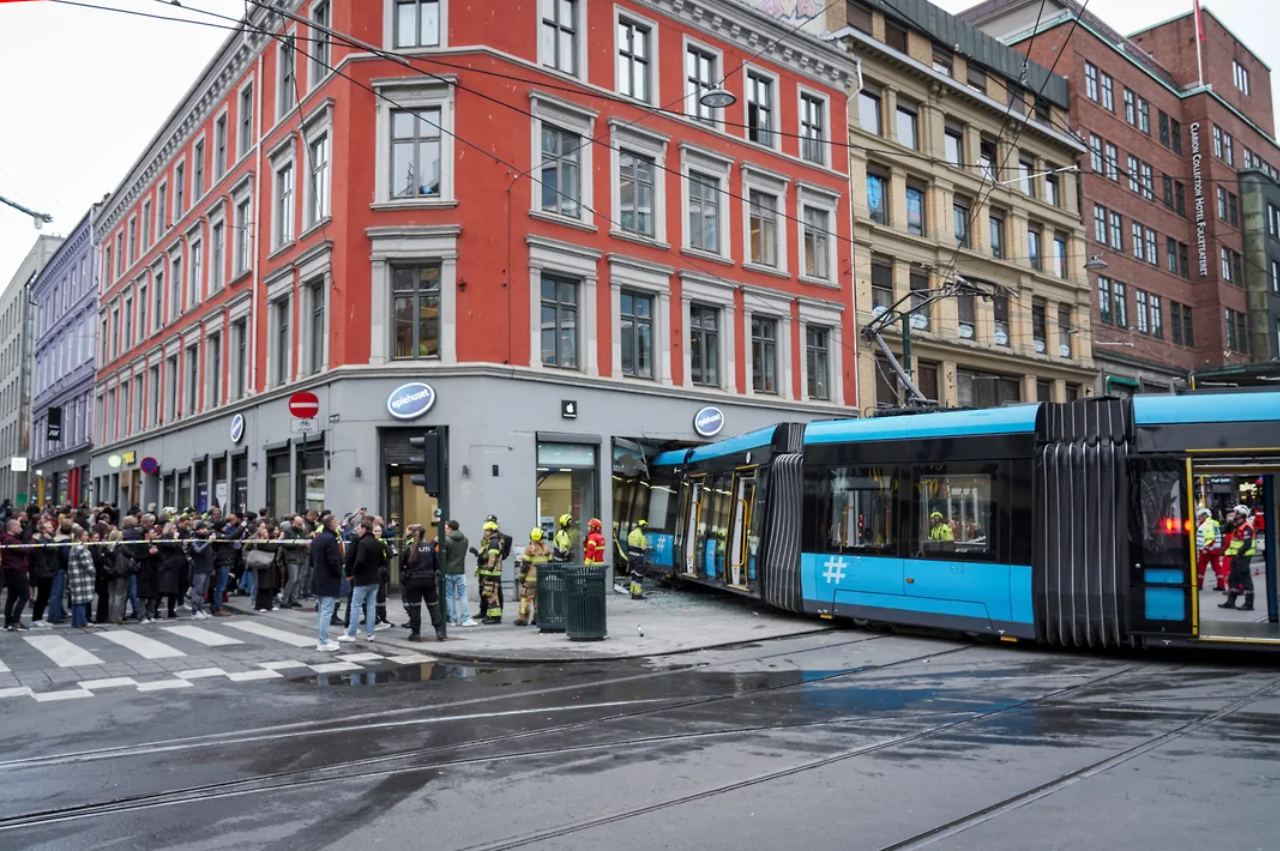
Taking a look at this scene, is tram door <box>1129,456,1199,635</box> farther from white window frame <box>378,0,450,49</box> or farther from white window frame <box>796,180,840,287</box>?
white window frame <box>796,180,840,287</box>

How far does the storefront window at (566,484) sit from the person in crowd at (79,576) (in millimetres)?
9235

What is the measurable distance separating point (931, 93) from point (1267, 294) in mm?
25980

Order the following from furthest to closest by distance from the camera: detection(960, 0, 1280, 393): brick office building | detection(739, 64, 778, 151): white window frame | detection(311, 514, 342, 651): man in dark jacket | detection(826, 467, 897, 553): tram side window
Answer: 1. detection(960, 0, 1280, 393): brick office building
2. detection(739, 64, 778, 151): white window frame
3. detection(826, 467, 897, 553): tram side window
4. detection(311, 514, 342, 651): man in dark jacket

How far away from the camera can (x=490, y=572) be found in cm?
1656

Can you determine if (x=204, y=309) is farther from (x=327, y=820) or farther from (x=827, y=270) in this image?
(x=327, y=820)

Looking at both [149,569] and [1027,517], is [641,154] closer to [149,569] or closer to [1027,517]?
[149,569]

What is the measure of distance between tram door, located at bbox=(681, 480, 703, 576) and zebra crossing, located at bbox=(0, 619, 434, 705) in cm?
811

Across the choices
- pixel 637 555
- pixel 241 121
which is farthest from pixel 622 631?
pixel 241 121

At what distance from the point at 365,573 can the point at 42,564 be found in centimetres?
552

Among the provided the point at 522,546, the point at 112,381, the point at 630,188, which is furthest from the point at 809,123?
the point at 112,381

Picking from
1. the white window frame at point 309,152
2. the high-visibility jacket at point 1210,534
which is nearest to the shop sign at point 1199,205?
the high-visibility jacket at point 1210,534

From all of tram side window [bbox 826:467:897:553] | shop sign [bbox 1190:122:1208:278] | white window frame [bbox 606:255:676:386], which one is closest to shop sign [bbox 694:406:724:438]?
white window frame [bbox 606:255:676:386]

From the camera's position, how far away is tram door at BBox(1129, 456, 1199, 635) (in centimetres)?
1201

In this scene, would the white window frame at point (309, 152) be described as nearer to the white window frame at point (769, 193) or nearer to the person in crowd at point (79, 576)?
the person in crowd at point (79, 576)
